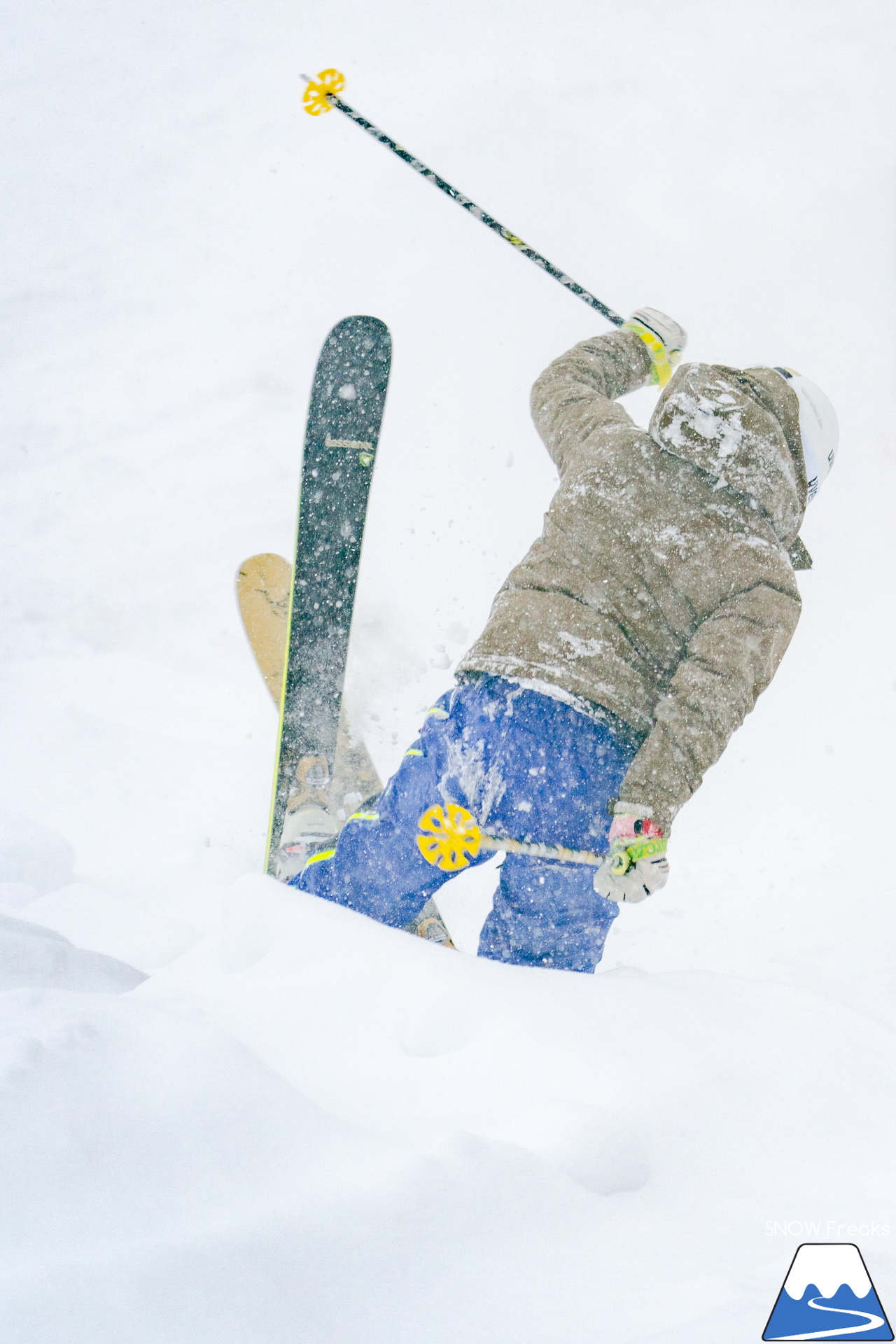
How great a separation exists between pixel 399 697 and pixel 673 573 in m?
2.07

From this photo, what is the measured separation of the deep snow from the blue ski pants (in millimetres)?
335

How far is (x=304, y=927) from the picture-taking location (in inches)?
69.1

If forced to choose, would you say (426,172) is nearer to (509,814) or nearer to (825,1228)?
(509,814)

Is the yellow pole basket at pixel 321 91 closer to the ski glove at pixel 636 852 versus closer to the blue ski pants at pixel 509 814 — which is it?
the blue ski pants at pixel 509 814

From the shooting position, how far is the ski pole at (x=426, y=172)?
127 inches

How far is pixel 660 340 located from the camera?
112 inches

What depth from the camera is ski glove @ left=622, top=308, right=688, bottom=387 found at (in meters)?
2.84

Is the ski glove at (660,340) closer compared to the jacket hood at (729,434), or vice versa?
the jacket hood at (729,434)

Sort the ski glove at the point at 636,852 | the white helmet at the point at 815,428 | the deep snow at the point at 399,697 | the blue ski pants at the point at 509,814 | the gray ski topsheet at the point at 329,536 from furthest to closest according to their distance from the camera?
1. the gray ski topsheet at the point at 329,536
2. the white helmet at the point at 815,428
3. the blue ski pants at the point at 509,814
4. the ski glove at the point at 636,852
5. the deep snow at the point at 399,697

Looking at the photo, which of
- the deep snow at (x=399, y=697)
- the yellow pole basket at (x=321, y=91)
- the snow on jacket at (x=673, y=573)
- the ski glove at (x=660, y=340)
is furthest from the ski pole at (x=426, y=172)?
the deep snow at (x=399, y=697)

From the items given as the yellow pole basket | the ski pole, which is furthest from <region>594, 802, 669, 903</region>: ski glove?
the yellow pole basket

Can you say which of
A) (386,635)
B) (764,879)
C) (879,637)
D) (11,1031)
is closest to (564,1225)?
(11,1031)

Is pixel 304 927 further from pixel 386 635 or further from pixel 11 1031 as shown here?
pixel 386 635

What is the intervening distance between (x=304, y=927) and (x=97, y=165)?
248 inches
